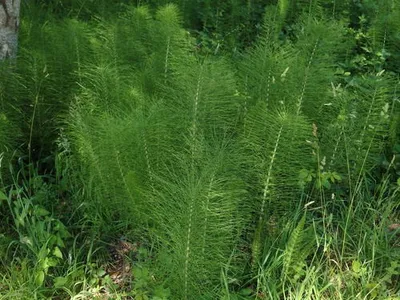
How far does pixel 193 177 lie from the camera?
2.08m

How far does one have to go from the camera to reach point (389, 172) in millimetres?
2924

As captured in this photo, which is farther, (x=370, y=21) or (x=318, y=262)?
(x=370, y=21)

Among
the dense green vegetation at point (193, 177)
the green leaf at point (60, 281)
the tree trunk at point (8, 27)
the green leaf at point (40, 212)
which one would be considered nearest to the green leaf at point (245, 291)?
the dense green vegetation at point (193, 177)

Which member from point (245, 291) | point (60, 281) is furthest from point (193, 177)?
point (60, 281)

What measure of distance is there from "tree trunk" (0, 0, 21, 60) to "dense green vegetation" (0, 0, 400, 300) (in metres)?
0.10

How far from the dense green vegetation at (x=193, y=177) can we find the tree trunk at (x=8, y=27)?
Answer: 0.34 ft

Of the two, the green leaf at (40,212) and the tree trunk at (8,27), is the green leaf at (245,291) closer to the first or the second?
the green leaf at (40,212)

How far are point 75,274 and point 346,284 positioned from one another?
1104 mm

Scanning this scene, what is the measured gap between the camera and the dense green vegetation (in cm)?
221

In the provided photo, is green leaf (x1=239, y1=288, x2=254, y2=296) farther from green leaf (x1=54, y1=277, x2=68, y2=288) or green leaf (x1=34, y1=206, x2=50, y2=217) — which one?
green leaf (x1=34, y1=206, x2=50, y2=217)

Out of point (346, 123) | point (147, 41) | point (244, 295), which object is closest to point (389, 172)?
point (346, 123)

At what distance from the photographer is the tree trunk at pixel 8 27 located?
3.19 meters

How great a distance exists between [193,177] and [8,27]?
1.74 meters

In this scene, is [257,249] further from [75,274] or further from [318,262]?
[75,274]
